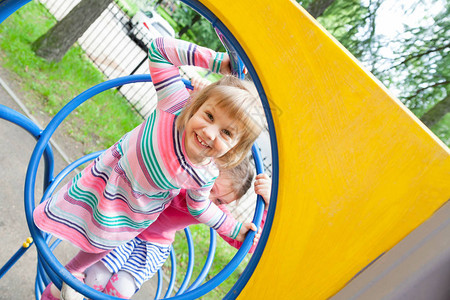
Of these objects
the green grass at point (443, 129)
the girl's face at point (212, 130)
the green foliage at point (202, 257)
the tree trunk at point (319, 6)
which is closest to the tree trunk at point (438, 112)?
the green grass at point (443, 129)

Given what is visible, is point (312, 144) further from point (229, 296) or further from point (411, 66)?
point (411, 66)

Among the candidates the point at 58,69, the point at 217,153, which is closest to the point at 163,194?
the point at 217,153

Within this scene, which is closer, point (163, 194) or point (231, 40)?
point (231, 40)

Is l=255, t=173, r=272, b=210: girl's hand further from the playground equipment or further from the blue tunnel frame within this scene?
the playground equipment

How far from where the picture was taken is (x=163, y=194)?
1287 millimetres

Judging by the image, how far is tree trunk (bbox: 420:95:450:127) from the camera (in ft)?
12.4

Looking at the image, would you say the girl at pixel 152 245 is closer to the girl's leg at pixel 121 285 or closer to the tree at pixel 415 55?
the girl's leg at pixel 121 285

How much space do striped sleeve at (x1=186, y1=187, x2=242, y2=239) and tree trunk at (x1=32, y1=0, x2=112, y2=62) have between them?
3.46 metres

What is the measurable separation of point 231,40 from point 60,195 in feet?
2.79

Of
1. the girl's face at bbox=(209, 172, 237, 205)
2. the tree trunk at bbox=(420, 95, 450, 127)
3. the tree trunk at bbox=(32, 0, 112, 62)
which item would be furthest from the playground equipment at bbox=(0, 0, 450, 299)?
the tree trunk at bbox=(32, 0, 112, 62)

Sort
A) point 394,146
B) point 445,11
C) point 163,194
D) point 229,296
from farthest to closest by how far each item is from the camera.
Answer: point 445,11 → point 163,194 → point 229,296 → point 394,146

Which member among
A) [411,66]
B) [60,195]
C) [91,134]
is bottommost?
[91,134]

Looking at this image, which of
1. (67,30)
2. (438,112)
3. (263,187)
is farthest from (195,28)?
(263,187)

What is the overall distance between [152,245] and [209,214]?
37 centimetres
